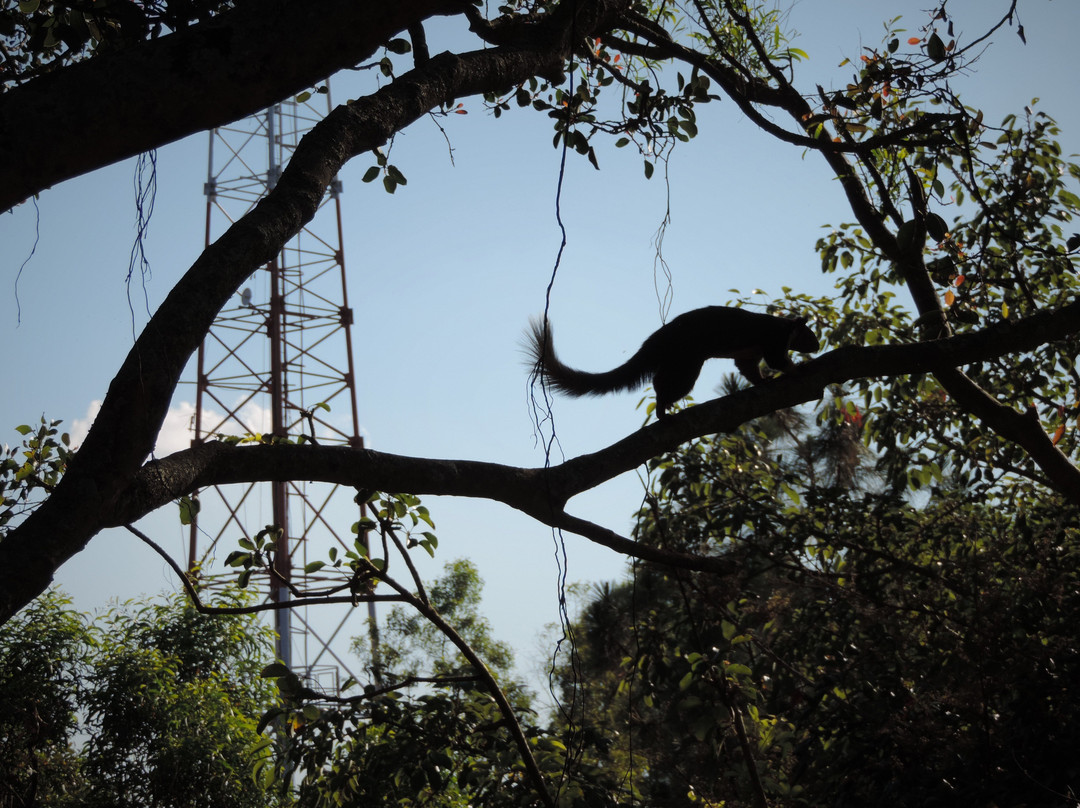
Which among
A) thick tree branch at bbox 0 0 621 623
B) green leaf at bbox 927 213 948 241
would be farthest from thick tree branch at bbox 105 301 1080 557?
green leaf at bbox 927 213 948 241

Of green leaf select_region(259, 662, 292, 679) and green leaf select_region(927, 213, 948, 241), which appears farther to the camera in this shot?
green leaf select_region(259, 662, 292, 679)

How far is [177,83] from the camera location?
4.08ft

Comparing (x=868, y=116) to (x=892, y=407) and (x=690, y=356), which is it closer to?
(x=690, y=356)

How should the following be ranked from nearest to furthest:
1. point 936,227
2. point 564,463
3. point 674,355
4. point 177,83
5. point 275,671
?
point 177,83, point 564,463, point 936,227, point 275,671, point 674,355

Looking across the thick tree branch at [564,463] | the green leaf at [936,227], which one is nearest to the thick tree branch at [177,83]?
the thick tree branch at [564,463]

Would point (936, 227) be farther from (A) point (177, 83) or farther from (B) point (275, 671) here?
(B) point (275, 671)

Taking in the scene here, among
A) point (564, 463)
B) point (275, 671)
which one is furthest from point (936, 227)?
point (275, 671)

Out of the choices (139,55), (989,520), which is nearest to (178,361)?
(139,55)

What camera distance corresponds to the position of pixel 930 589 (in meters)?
3.69

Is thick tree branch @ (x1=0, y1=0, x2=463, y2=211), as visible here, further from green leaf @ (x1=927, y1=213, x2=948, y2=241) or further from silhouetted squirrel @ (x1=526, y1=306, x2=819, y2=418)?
silhouetted squirrel @ (x1=526, y1=306, x2=819, y2=418)

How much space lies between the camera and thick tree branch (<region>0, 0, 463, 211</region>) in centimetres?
113

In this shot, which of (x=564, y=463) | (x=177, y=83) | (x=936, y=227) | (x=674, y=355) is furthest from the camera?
(x=674, y=355)

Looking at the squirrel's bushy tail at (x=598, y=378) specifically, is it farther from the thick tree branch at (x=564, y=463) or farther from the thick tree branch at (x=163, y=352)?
the thick tree branch at (x=163, y=352)

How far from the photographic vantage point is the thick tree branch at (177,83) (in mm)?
1135
